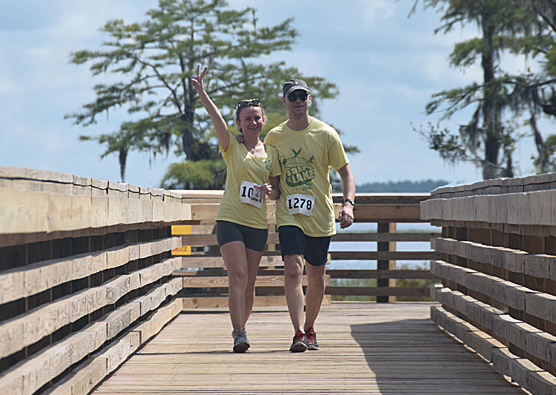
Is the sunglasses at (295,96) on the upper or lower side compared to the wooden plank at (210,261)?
upper

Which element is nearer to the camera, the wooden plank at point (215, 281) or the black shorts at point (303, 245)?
the black shorts at point (303, 245)

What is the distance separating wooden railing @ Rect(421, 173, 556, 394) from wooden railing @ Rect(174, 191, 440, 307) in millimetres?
2168

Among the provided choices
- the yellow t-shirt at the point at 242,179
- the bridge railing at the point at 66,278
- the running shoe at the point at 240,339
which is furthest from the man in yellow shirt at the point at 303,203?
the bridge railing at the point at 66,278

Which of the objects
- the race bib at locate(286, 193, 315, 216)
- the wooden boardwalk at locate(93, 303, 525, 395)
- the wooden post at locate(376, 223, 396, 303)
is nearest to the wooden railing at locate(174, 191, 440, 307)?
the wooden post at locate(376, 223, 396, 303)

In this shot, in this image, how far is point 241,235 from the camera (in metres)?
4.35

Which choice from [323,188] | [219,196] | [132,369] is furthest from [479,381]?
[219,196]

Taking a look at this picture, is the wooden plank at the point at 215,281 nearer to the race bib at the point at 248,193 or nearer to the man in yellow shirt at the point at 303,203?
the man in yellow shirt at the point at 303,203

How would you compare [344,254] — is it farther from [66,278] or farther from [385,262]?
[66,278]

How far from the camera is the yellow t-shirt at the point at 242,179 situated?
4352 mm

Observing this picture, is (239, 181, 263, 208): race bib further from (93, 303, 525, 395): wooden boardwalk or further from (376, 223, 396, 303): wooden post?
(376, 223, 396, 303): wooden post

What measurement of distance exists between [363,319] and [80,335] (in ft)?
11.3

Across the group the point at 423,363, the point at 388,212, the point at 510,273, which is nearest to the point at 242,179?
the point at 423,363

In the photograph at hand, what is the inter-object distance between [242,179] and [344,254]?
3748mm

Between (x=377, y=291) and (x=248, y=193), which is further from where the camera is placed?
(x=377, y=291)
